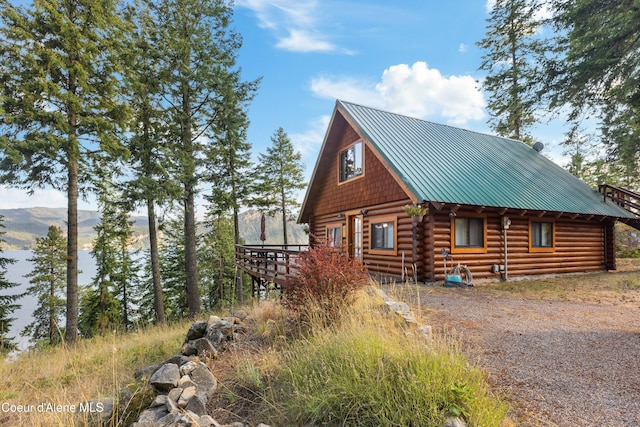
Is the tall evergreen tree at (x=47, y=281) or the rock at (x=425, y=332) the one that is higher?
the rock at (x=425, y=332)

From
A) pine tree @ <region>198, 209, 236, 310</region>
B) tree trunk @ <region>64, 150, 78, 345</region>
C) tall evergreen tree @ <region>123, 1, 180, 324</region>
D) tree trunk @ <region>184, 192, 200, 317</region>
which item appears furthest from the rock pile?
pine tree @ <region>198, 209, 236, 310</region>

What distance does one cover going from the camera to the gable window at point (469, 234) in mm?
10352

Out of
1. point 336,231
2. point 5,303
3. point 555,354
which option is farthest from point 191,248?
point 555,354

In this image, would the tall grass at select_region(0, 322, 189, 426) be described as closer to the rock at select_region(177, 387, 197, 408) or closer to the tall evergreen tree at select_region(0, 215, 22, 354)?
the rock at select_region(177, 387, 197, 408)

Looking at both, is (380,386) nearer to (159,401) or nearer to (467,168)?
(159,401)

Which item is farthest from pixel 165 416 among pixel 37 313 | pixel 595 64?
pixel 37 313

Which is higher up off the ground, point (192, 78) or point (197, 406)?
point (192, 78)

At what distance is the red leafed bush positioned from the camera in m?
4.79

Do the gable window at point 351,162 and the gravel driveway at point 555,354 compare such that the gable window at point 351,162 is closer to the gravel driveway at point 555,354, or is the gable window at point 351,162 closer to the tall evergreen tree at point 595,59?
the tall evergreen tree at point 595,59

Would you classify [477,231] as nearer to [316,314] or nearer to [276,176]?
[316,314]

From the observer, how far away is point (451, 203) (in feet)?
31.0

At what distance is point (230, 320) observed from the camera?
622cm

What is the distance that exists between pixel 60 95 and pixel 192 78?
5.77 metres

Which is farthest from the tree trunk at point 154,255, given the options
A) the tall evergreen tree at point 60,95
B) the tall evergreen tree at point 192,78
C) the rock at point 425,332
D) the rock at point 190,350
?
the rock at point 425,332
